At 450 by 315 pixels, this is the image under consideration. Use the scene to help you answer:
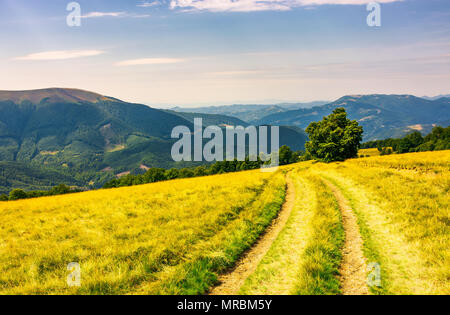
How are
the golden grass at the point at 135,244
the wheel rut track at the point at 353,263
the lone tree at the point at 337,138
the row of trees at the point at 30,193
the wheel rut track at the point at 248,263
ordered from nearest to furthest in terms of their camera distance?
the wheel rut track at the point at 353,263 → the wheel rut track at the point at 248,263 → the golden grass at the point at 135,244 → the lone tree at the point at 337,138 → the row of trees at the point at 30,193

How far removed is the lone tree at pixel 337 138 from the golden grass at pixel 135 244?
3783 cm

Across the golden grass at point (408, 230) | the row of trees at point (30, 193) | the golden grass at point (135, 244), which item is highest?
the golden grass at point (408, 230)

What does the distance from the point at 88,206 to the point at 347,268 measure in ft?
61.0

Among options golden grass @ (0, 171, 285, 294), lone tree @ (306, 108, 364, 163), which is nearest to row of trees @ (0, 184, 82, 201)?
golden grass @ (0, 171, 285, 294)

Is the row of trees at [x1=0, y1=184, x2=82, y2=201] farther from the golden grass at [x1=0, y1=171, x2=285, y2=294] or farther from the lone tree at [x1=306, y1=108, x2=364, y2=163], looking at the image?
the lone tree at [x1=306, y1=108, x2=364, y2=163]

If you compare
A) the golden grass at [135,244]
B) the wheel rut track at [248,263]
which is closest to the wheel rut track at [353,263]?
the wheel rut track at [248,263]


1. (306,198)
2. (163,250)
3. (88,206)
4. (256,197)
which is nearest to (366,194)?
(306,198)

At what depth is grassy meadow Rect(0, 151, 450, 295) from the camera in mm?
7266

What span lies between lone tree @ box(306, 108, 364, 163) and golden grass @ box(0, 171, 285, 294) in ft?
124

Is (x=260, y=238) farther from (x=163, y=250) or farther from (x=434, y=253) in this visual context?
(x=434, y=253)

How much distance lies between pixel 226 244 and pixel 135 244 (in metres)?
3.92

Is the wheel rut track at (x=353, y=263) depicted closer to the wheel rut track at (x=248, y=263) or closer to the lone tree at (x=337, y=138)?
the wheel rut track at (x=248, y=263)

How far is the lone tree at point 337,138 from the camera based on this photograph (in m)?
49.5
